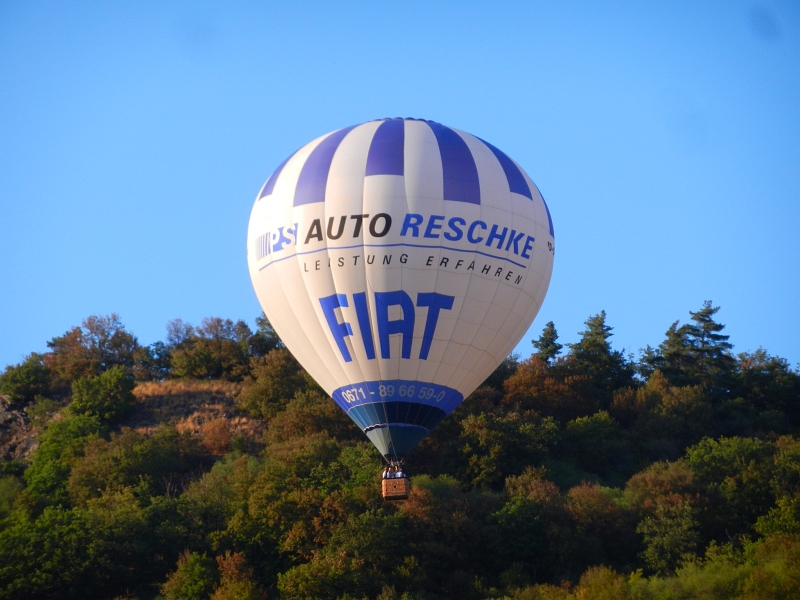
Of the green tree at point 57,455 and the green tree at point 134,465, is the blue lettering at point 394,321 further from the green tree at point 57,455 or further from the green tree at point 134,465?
the green tree at point 57,455

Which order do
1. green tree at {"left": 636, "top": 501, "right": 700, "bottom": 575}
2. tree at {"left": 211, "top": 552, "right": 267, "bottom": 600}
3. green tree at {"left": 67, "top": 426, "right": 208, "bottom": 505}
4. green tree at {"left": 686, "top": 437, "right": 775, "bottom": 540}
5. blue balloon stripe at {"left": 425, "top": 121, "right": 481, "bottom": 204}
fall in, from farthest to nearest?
green tree at {"left": 67, "top": 426, "right": 208, "bottom": 505}
green tree at {"left": 686, "top": 437, "right": 775, "bottom": 540}
green tree at {"left": 636, "top": 501, "right": 700, "bottom": 575}
tree at {"left": 211, "top": 552, "right": 267, "bottom": 600}
blue balloon stripe at {"left": 425, "top": 121, "right": 481, "bottom": 204}

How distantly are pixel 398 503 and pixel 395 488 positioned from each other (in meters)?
11.9

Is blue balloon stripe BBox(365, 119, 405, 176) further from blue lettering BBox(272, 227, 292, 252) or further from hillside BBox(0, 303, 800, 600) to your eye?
hillside BBox(0, 303, 800, 600)

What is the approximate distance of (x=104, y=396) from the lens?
181 feet

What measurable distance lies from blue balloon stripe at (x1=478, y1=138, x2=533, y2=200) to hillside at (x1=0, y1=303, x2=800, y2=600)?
11.7 metres

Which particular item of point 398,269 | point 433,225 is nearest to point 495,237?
point 433,225

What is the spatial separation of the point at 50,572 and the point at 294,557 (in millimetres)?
7388

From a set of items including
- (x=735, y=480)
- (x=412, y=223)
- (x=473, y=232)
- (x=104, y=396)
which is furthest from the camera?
(x=104, y=396)

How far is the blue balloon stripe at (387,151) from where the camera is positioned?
30.7 m

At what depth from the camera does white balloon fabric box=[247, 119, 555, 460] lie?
30.1 metres

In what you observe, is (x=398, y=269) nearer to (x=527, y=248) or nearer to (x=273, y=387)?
(x=527, y=248)

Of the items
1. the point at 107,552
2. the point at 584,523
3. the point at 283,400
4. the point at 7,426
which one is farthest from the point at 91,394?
the point at 584,523

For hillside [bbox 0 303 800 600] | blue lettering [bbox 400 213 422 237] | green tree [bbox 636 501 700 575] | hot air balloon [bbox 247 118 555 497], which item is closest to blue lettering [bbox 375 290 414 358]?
hot air balloon [bbox 247 118 555 497]

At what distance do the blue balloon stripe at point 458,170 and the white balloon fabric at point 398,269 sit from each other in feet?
0.10
